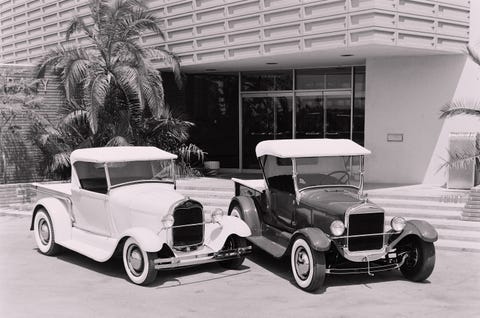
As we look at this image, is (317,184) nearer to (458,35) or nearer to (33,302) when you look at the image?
(33,302)

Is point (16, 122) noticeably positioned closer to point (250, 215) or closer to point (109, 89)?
point (109, 89)

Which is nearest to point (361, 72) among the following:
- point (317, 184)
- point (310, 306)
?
point (317, 184)

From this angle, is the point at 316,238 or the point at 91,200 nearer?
the point at 316,238

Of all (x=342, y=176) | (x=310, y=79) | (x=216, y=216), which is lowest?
(x=216, y=216)

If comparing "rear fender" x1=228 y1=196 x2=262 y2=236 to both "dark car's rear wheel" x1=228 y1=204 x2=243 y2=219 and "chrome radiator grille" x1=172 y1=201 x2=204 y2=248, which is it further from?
"chrome radiator grille" x1=172 y1=201 x2=204 y2=248

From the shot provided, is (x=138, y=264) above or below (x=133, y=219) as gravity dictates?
below

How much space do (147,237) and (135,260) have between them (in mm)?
404

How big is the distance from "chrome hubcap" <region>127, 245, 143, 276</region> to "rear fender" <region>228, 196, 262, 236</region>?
1950 millimetres

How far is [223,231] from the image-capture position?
767cm

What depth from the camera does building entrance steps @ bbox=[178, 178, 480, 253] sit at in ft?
30.6

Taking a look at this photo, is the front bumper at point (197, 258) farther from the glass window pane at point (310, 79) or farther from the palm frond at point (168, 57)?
the glass window pane at point (310, 79)

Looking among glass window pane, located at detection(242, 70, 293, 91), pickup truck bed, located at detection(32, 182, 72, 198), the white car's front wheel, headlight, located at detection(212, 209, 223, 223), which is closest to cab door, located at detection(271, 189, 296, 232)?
headlight, located at detection(212, 209, 223, 223)

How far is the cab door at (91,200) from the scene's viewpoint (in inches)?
313

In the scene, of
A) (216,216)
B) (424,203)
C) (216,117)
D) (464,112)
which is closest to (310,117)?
(216,117)
